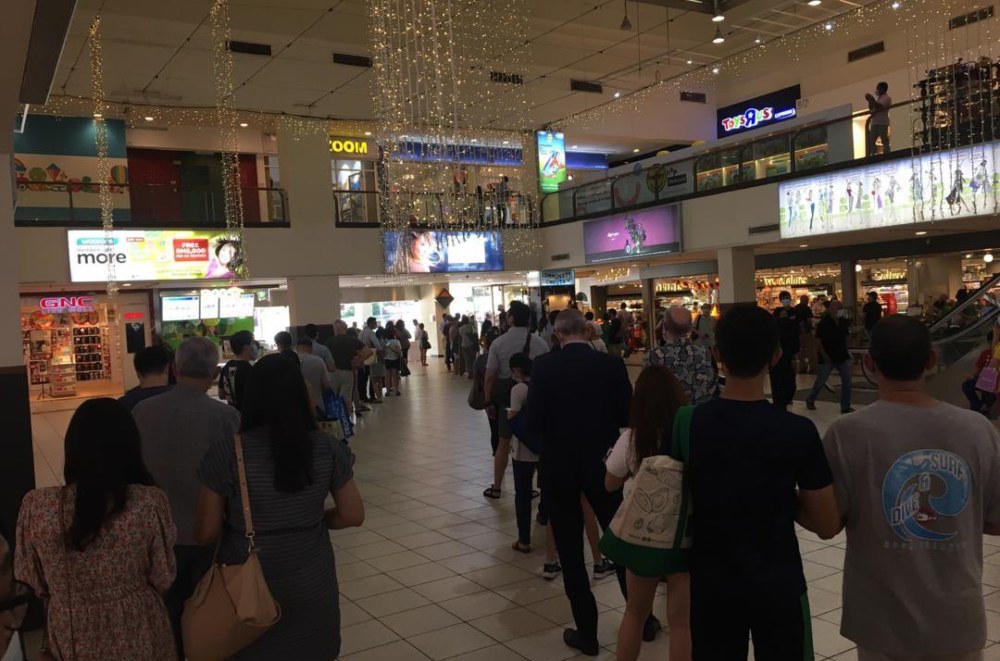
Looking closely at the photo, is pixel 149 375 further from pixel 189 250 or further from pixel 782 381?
pixel 189 250

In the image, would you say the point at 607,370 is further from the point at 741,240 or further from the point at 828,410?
the point at 741,240

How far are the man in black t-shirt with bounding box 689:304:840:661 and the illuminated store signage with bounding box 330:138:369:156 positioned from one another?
17732 mm

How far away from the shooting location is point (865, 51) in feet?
61.8

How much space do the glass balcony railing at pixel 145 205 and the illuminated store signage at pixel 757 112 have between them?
13188mm

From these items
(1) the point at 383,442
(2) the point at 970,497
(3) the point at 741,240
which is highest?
(3) the point at 741,240

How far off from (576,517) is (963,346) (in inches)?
324

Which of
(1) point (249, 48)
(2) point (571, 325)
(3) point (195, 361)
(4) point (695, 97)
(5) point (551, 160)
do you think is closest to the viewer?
(3) point (195, 361)

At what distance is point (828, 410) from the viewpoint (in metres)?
10.5

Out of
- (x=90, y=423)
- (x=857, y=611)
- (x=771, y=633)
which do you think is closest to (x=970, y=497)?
(x=857, y=611)

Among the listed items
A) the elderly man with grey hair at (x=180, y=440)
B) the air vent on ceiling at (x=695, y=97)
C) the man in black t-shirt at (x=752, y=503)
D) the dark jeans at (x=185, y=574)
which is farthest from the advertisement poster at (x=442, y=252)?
the man in black t-shirt at (x=752, y=503)

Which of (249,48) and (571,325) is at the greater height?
(249,48)

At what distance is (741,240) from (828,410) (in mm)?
4879

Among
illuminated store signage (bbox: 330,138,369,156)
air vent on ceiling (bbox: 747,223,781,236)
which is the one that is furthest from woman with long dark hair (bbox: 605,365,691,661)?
illuminated store signage (bbox: 330,138,369,156)

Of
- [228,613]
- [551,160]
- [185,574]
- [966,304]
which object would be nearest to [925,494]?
[228,613]
